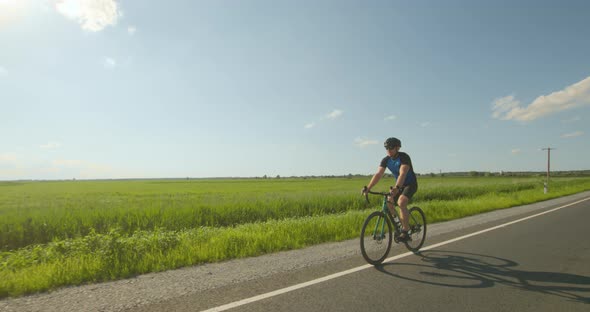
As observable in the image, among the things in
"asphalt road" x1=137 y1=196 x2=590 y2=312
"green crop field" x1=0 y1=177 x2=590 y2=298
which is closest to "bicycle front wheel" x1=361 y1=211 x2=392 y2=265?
"asphalt road" x1=137 y1=196 x2=590 y2=312

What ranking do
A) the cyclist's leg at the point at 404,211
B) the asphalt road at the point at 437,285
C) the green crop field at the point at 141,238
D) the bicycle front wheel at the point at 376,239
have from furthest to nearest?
the cyclist's leg at the point at 404,211
the bicycle front wheel at the point at 376,239
the green crop field at the point at 141,238
the asphalt road at the point at 437,285

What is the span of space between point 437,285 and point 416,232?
2.16 m

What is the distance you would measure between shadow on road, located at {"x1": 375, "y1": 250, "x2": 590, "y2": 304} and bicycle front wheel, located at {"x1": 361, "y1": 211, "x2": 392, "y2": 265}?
204 mm

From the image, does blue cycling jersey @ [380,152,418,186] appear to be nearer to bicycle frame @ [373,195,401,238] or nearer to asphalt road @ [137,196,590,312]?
bicycle frame @ [373,195,401,238]

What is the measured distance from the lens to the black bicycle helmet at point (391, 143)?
579 cm

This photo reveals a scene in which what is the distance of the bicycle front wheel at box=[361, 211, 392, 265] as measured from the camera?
5.24 m

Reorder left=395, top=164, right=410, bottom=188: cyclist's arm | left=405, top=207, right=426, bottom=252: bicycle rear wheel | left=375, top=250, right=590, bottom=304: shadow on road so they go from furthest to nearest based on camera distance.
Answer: left=405, top=207, right=426, bottom=252: bicycle rear wheel, left=395, top=164, right=410, bottom=188: cyclist's arm, left=375, top=250, right=590, bottom=304: shadow on road

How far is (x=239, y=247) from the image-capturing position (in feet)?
21.5

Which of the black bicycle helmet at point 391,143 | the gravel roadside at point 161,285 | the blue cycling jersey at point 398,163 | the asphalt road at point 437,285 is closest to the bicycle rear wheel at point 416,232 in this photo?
the asphalt road at point 437,285

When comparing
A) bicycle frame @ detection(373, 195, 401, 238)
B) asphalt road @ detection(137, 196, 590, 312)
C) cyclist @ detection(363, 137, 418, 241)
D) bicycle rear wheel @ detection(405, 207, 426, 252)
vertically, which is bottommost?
asphalt road @ detection(137, 196, 590, 312)

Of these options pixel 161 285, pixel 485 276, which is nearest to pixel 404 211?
pixel 485 276

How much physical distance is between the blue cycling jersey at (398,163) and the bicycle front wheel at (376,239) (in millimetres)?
924

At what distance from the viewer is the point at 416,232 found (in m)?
6.34

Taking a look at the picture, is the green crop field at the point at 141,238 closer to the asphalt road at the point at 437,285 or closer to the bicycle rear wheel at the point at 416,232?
the asphalt road at the point at 437,285
